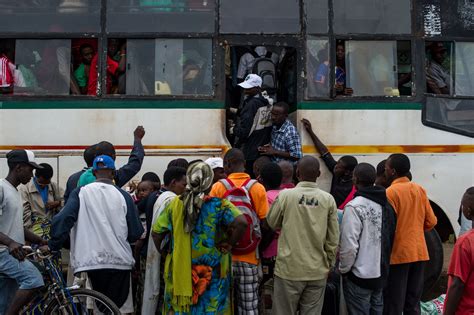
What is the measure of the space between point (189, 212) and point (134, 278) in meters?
1.72

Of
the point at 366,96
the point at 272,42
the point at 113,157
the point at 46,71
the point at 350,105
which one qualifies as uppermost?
the point at 272,42

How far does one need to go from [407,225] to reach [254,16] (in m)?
2.90

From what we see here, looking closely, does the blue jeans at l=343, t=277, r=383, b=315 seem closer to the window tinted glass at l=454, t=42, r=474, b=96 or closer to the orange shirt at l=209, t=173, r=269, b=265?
the orange shirt at l=209, t=173, r=269, b=265

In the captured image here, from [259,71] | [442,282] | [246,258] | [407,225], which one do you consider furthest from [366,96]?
[246,258]

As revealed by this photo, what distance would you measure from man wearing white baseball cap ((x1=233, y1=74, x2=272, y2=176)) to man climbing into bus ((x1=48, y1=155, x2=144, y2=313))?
2.11 meters

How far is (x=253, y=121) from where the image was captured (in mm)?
7246

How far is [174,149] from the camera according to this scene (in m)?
7.16

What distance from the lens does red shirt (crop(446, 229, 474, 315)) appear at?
3869 millimetres

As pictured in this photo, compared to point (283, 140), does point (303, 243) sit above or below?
below

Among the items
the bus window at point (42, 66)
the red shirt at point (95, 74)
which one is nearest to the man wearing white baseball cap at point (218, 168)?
the red shirt at point (95, 74)

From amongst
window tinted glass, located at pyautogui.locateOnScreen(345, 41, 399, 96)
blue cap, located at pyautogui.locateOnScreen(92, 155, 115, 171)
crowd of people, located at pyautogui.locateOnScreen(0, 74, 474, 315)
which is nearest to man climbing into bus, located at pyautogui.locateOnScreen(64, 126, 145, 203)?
crowd of people, located at pyautogui.locateOnScreen(0, 74, 474, 315)

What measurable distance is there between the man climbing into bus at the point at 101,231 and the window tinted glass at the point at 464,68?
4087 millimetres

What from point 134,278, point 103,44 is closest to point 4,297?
point 134,278

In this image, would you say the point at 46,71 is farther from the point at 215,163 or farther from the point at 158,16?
the point at 215,163
